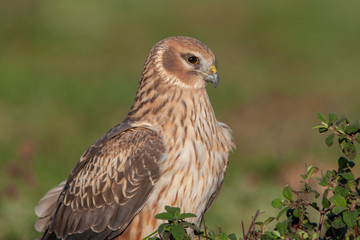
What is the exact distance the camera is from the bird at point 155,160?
17.5 ft

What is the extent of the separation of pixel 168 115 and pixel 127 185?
60 cm

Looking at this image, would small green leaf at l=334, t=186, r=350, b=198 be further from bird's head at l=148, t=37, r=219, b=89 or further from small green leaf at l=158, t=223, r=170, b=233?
bird's head at l=148, t=37, r=219, b=89

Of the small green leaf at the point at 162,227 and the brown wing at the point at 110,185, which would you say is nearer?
the small green leaf at the point at 162,227

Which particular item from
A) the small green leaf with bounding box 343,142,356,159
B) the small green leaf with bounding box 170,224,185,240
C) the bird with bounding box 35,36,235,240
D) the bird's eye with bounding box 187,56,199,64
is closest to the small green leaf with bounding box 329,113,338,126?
the small green leaf with bounding box 343,142,356,159

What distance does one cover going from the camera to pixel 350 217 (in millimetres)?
3977

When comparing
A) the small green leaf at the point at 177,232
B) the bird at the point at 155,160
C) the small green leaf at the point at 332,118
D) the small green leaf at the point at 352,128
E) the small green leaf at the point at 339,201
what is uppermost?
the bird at the point at 155,160

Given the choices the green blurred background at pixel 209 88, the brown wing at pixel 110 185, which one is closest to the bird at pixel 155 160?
the brown wing at pixel 110 185

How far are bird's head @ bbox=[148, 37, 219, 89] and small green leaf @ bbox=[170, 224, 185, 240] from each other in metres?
1.94

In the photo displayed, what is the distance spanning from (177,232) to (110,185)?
1780 millimetres

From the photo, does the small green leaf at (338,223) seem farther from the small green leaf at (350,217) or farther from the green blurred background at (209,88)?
the green blurred background at (209,88)

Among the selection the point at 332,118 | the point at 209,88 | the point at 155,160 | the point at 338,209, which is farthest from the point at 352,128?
the point at 209,88

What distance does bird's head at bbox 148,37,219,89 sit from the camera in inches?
222

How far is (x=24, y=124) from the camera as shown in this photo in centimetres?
1153

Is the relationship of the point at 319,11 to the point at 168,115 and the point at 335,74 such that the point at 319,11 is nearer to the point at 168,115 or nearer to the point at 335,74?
the point at 335,74
